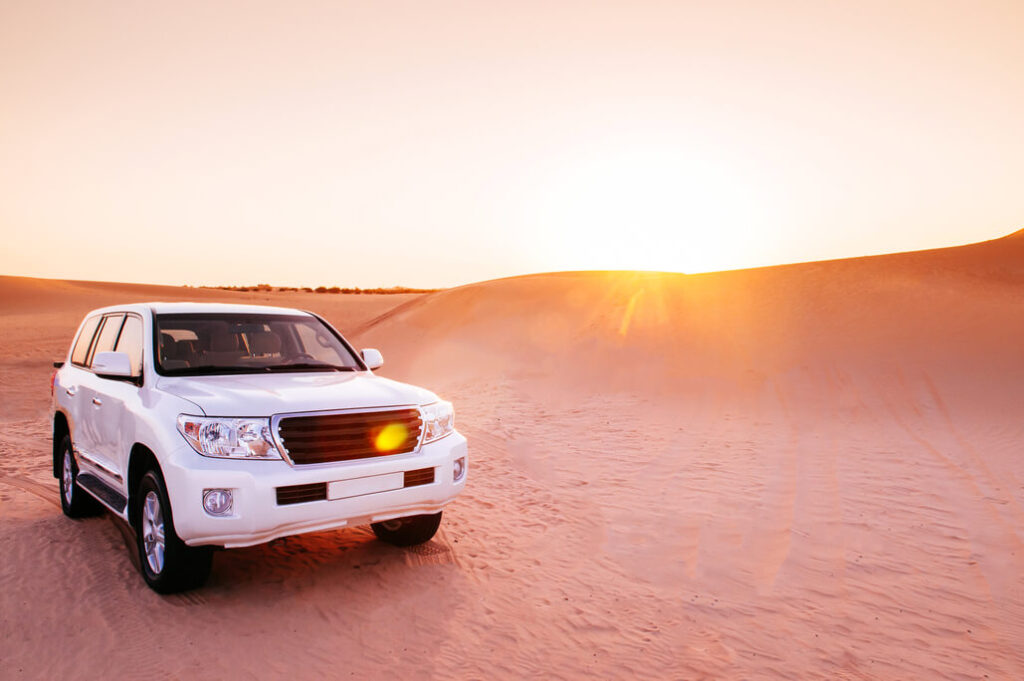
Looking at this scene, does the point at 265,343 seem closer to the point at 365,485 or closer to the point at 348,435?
the point at 348,435

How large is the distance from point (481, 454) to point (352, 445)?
4.99 meters

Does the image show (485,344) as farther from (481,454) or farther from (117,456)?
(117,456)

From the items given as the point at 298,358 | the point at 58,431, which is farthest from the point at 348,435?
the point at 58,431

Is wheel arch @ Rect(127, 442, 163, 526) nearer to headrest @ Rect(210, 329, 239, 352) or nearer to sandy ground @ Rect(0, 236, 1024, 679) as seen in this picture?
sandy ground @ Rect(0, 236, 1024, 679)

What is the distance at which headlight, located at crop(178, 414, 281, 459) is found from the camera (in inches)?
158

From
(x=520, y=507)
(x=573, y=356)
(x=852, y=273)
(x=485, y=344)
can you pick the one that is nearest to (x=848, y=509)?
(x=520, y=507)

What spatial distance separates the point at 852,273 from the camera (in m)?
20.5

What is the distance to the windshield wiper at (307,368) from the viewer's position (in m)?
5.28

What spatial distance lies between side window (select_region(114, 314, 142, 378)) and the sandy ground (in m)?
1.48

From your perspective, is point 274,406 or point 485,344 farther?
point 485,344

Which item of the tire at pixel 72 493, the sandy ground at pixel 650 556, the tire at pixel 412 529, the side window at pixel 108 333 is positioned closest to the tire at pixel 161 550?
the sandy ground at pixel 650 556

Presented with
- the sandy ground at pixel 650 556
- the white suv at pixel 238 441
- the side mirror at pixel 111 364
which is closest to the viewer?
the sandy ground at pixel 650 556

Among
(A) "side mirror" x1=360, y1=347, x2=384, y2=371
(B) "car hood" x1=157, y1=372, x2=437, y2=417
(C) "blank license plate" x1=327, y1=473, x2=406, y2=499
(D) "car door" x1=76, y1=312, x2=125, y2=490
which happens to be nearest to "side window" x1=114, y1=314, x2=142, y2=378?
(D) "car door" x1=76, y1=312, x2=125, y2=490

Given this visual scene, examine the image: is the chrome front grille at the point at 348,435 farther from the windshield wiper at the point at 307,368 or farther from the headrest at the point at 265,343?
the headrest at the point at 265,343
